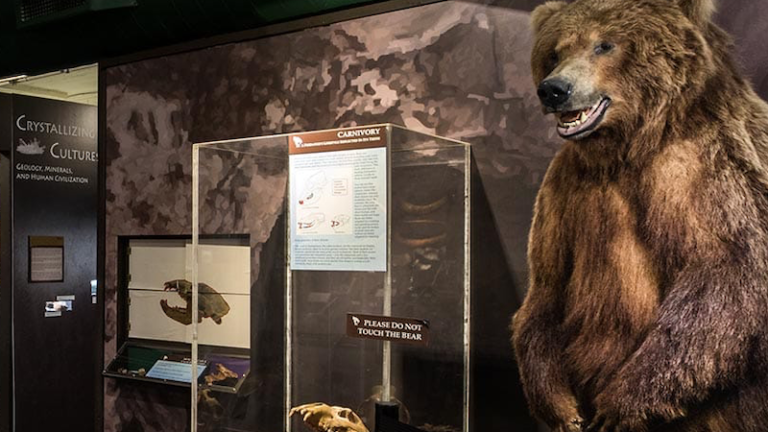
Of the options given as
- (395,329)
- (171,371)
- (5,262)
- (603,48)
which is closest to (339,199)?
(395,329)

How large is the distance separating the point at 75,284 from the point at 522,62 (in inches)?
163

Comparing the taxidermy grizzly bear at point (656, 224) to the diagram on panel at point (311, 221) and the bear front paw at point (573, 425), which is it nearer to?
the bear front paw at point (573, 425)

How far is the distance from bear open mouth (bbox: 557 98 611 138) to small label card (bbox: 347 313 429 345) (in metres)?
0.69

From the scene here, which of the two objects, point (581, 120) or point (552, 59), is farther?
point (552, 59)

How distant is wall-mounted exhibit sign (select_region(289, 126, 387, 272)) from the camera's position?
7.20ft

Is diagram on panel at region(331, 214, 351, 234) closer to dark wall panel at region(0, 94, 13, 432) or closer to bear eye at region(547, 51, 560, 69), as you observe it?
bear eye at region(547, 51, 560, 69)

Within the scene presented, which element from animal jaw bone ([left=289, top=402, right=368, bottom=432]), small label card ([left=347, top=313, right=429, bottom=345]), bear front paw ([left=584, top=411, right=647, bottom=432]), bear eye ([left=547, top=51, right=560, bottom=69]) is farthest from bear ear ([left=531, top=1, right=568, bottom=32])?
animal jaw bone ([left=289, top=402, right=368, bottom=432])

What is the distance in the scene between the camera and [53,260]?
528cm

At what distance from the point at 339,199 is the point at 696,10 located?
1.11 m

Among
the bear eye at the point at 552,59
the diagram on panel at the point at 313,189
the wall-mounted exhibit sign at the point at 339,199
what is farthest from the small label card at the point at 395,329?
the bear eye at the point at 552,59

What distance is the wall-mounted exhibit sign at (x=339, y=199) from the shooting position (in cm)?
220

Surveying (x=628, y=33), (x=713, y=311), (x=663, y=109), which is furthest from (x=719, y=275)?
(x=628, y=33)

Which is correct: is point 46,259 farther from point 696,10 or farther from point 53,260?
point 696,10

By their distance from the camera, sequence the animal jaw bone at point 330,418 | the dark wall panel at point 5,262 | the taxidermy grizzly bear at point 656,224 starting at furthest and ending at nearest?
the dark wall panel at point 5,262
the animal jaw bone at point 330,418
the taxidermy grizzly bear at point 656,224
